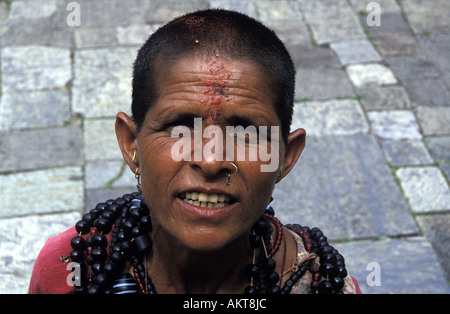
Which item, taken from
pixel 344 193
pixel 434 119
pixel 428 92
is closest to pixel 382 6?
pixel 428 92

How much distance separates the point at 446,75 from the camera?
5.11 meters

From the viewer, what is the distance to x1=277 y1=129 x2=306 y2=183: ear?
1850 millimetres

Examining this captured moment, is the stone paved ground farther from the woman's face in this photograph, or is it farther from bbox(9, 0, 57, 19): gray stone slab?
the woman's face

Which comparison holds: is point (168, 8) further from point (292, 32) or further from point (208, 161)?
point (208, 161)

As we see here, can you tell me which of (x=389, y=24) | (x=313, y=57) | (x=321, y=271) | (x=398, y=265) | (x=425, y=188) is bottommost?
(x=398, y=265)

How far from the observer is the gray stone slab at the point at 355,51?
521 centimetres

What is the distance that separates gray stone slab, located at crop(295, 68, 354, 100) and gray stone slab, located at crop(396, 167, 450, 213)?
0.97 meters

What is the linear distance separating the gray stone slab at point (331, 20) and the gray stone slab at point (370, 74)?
0.46 m

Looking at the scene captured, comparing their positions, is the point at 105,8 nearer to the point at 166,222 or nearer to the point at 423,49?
the point at 423,49

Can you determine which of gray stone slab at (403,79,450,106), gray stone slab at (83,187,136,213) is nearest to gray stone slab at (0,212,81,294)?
gray stone slab at (83,187,136,213)

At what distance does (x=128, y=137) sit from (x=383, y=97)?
3.42 metres

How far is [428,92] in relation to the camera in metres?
4.91
